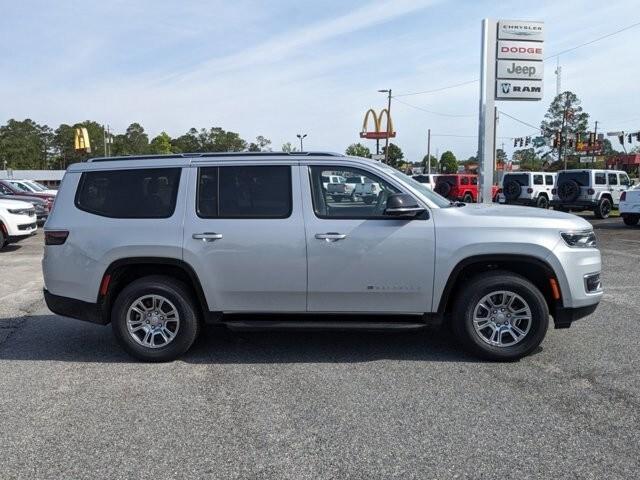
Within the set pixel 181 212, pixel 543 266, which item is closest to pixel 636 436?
pixel 543 266

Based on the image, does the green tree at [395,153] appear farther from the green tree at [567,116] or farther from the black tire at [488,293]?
the black tire at [488,293]

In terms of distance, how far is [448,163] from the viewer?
417 feet

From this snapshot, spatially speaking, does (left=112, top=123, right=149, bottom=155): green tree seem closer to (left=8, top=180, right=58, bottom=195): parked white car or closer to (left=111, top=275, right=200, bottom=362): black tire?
(left=8, top=180, right=58, bottom=195): parked white car

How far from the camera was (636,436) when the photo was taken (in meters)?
3.71

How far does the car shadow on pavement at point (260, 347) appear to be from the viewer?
5430 mm

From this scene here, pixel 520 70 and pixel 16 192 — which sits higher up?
pixel 520 70

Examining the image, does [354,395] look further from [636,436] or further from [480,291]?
[636,436]

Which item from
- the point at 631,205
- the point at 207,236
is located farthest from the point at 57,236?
the point at 631,205

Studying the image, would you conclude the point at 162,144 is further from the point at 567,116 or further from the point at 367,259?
the point at 367,259

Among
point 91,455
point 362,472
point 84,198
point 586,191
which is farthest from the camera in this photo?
point 586,191

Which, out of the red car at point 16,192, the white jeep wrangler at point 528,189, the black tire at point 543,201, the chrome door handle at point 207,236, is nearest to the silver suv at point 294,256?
the chrome door handle at point 207,236

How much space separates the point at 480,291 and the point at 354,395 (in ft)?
4.95

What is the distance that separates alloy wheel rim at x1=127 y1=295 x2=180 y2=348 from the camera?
17.6 feet

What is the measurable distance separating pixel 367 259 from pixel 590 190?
20.1 meters
